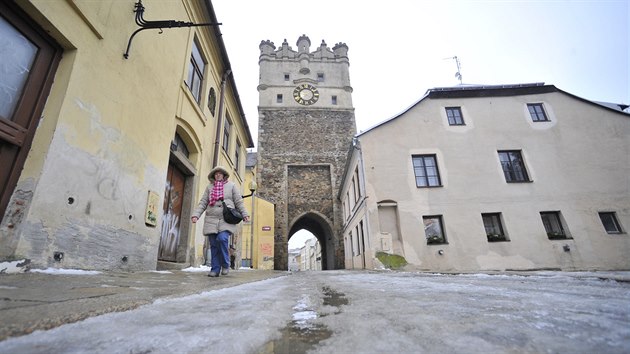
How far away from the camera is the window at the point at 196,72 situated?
6938 mm

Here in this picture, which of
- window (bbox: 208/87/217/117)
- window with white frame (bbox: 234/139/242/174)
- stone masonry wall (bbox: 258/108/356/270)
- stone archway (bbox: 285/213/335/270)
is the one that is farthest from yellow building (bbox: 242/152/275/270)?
window (bbox: 208/87/217/117)

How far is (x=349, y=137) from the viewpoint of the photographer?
67.8 ft

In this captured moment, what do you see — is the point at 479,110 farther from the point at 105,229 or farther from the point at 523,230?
the point at 105,229

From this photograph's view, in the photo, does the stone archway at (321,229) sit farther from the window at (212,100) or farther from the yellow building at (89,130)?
the yellow building at (89,130)

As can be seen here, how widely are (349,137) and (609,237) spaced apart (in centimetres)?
1426

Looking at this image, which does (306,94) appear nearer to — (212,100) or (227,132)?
(227,132)

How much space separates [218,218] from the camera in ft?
14.1

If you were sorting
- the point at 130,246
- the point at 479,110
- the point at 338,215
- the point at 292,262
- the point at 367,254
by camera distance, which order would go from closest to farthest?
the point at 130,246 < the point at 367,254 < the point at 479,110 < the point at 338,215 < the point at 292,262

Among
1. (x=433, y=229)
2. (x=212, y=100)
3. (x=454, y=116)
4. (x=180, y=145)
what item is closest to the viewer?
(x=180, y=145)

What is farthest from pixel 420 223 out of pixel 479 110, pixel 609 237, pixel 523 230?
pixel 609 237

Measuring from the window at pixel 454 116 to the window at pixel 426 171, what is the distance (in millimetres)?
1776

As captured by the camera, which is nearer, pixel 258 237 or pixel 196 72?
pixel 196 72

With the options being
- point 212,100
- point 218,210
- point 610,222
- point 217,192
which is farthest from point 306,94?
point 218,210

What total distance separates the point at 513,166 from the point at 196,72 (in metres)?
10.9
